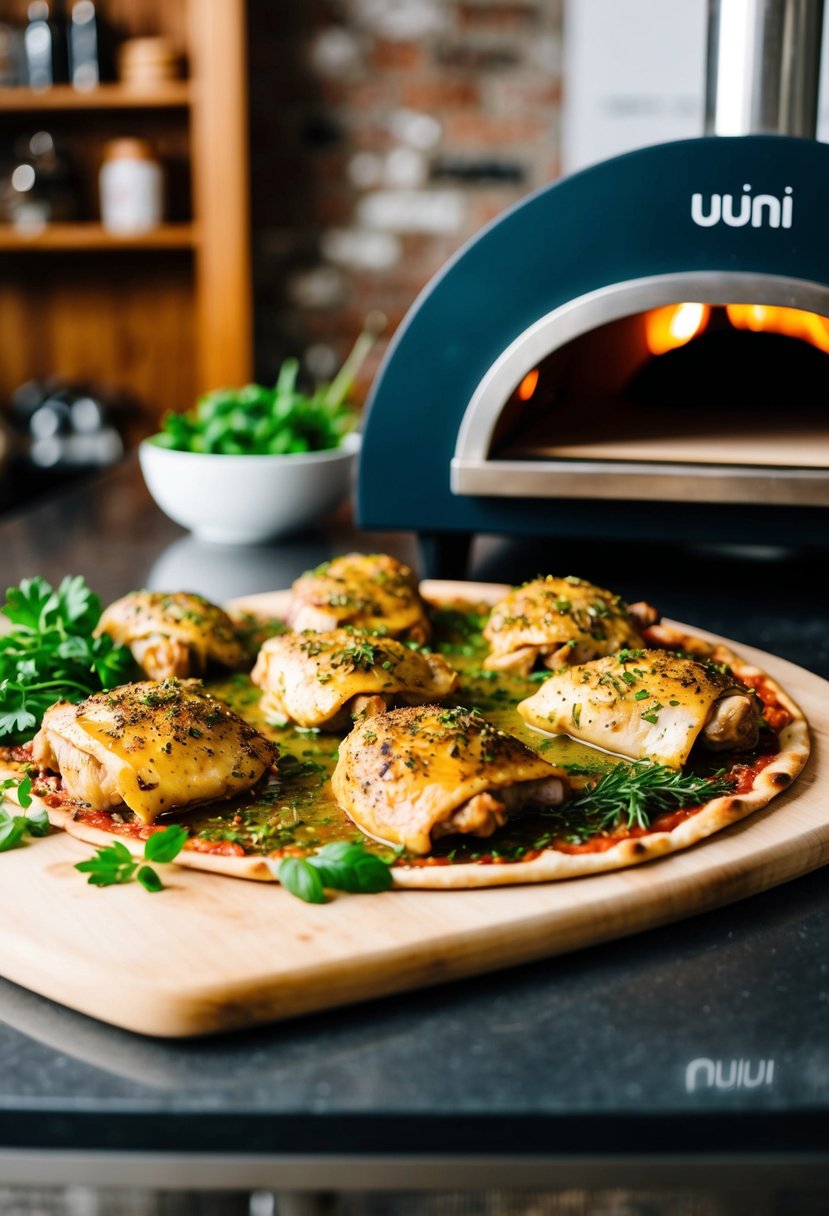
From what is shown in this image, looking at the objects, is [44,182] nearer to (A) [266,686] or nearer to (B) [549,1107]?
(A) [266,686]

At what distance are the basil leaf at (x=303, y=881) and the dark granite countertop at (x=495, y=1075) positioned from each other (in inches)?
4.0

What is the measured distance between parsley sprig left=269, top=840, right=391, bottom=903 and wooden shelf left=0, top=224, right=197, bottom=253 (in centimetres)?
354

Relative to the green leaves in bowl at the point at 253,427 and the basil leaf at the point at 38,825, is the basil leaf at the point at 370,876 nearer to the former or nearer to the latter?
the basil leaf at the point at 38,825

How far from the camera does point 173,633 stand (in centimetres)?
155

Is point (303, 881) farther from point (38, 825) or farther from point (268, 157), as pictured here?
point (268, 157)

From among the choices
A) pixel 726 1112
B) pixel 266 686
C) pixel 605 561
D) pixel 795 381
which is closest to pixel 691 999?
pixel 726 1112

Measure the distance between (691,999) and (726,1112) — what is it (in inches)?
4.8

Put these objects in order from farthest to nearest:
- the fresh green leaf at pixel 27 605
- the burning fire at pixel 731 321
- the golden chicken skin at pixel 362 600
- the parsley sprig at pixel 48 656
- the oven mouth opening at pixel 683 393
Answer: the burning fire at pixel 731 321 → the oven mouth opening at pixel 683 393 → the golden chicken skin at pixel 362 600 → the fresh green leaf at pixel 27 605 → the parsley sprig at pixel 48 656

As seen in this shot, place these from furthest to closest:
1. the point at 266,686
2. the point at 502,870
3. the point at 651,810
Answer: the point at 266,686 → the point at 651,810 → the point at 502,870

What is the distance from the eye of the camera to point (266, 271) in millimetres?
4598

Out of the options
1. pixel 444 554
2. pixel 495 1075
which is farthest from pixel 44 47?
pixel 495 1075

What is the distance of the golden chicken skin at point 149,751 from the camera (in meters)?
1.16

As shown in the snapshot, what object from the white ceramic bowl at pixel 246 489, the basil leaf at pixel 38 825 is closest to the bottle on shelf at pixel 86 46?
the white ceramic bowl at pixel 246 489

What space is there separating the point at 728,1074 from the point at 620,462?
110 centimetres
